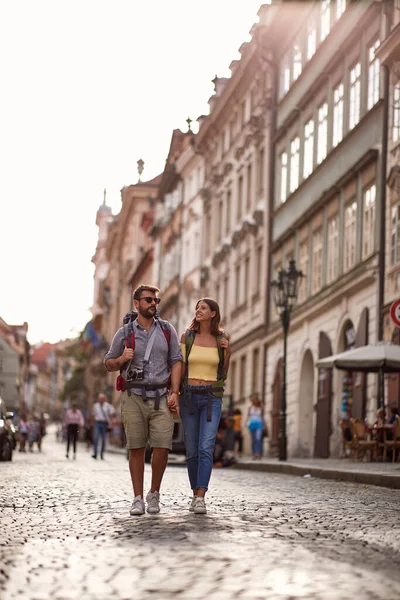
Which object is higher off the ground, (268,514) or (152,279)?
(152,279)

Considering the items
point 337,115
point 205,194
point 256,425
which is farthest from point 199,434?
point 205,194

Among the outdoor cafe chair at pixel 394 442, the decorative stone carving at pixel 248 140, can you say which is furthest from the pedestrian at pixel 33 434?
the outdoor cafe chair at pixel 394 442

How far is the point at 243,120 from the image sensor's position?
51.7 metres

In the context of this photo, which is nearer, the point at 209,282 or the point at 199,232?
the point at 209,282

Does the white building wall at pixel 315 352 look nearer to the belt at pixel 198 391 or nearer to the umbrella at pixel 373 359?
the umbrella at pixel 373 359

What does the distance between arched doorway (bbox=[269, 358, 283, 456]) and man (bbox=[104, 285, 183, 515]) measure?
1199 inches

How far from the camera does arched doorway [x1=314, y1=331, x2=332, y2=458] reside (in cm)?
3409

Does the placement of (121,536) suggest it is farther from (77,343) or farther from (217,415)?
(77,343)

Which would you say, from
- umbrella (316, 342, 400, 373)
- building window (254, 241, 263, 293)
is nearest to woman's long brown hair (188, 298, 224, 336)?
umbrella (316, 342, 400, 373)

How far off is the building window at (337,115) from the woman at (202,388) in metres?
23.7

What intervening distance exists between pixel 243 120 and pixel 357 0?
1869 cm

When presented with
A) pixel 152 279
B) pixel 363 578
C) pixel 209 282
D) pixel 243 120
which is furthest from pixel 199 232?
pixel 363 578

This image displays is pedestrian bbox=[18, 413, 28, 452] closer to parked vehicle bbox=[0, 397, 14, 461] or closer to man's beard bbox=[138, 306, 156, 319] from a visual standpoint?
parked vehicle bbox=[0, 397, 14, 461]

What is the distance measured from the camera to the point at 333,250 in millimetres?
35125
